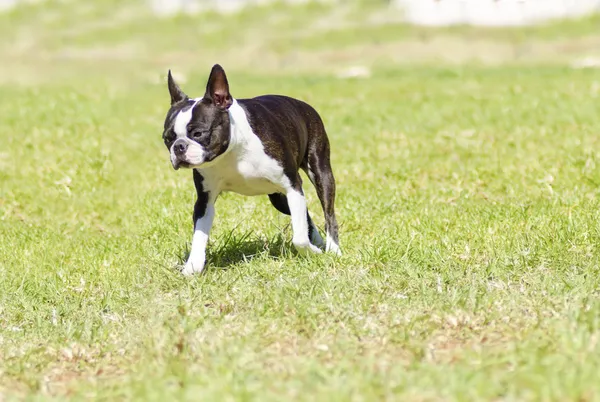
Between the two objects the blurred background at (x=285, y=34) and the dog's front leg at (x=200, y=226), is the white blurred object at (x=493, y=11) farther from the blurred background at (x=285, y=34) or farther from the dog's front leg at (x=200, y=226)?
the dog's front leg at (x=200, y=226)

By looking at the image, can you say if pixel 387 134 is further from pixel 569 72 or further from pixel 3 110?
pixel 569 72

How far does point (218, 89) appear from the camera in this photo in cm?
639

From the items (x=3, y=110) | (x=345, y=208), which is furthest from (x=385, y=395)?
(x=3, y=110)

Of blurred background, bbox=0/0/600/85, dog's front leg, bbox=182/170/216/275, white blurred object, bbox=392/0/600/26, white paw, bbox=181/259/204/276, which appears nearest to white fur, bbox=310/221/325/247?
dog's front leg, bbox=182/170/216/275

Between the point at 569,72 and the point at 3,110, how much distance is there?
526 inches

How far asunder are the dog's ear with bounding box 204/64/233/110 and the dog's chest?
1.25 ft

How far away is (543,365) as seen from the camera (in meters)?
Answer: 4.08

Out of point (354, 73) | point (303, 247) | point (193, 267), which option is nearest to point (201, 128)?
point (193, 267)

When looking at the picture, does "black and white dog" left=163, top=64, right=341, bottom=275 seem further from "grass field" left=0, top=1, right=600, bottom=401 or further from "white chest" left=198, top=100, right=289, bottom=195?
"grass field" left=0, top=1, right=600, bottom=401

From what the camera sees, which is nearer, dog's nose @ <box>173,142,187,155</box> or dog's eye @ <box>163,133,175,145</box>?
dog's nose @ <box>173,142,187,155</box>

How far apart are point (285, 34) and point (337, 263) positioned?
2724 cm

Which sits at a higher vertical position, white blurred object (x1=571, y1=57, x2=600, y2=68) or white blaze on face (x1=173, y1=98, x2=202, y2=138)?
white blaze on face (x1=173, y1=98, x2=202, y2=138)

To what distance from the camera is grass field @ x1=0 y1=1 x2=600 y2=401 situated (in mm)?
4363

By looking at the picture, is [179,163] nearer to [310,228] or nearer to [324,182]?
[324,182]
